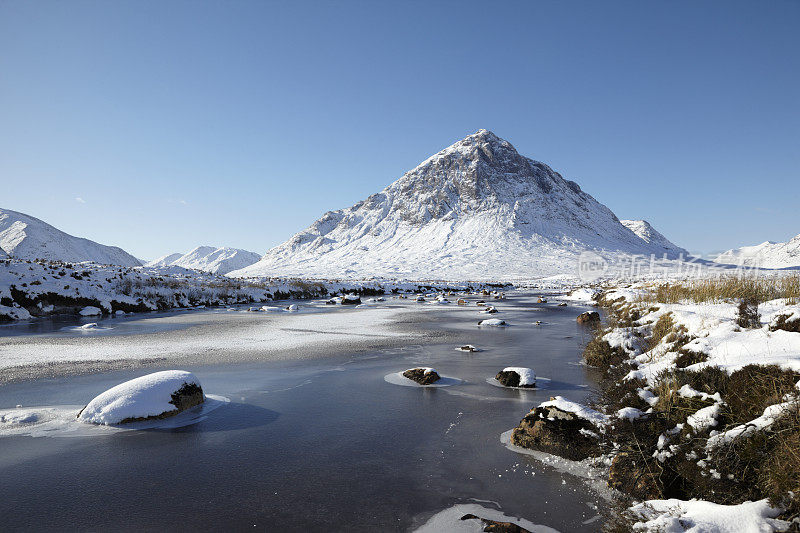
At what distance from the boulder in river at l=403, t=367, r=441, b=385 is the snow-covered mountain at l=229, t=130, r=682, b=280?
107 metres

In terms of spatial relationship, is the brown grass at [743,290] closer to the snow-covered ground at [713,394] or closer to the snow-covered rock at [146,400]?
the snow-covered ground at [713,394]

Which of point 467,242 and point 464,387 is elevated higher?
point 467,242

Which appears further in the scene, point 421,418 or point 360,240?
point 360,240

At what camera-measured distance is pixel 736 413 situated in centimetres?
516

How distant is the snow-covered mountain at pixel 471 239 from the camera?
13388cm

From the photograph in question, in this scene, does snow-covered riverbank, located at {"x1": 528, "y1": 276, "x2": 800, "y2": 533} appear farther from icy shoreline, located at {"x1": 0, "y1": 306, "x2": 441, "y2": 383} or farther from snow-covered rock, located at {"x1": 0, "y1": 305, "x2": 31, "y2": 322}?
snow-covered rock, located at {"x1": 0, "y1": 305, "x2": 31, "y2": 322}

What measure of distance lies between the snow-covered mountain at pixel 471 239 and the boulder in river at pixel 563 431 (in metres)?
111

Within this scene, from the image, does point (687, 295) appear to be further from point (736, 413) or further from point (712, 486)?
point (712, 486)

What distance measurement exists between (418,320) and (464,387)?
54.2ft

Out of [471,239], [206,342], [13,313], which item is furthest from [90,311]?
[471,239]

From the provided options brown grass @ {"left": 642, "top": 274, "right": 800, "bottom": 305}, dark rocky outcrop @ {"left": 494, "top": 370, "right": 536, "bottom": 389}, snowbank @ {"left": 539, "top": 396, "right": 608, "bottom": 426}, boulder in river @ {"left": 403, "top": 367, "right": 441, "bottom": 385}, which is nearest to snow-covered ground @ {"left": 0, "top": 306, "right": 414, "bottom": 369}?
boulder in river @ {"left": 403, "top": 367, "right": 441, "bottom": 385}

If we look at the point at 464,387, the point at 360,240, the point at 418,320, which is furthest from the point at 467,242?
the point at 464,387

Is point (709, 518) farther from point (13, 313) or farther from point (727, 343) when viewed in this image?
point (13, 313)

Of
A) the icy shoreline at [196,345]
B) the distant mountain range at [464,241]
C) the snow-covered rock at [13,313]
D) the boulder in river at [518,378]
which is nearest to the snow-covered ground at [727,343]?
the boulder in river at [518,378]
